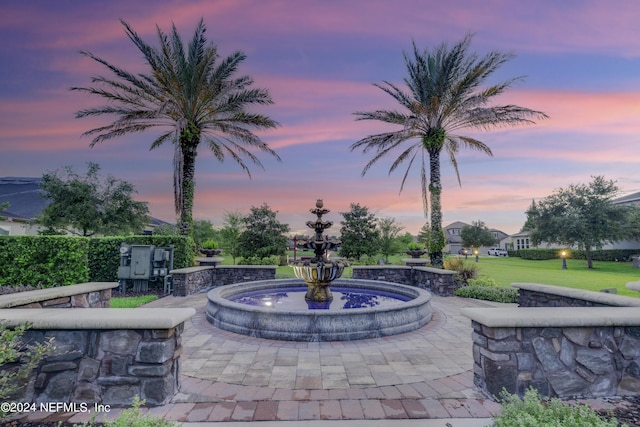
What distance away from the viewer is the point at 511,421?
2475 millimetres

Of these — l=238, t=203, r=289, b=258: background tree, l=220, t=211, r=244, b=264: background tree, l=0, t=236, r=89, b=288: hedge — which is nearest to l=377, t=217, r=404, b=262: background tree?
l=238, t=203, r=289, b=258: background tree

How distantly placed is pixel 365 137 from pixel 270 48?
6.66m

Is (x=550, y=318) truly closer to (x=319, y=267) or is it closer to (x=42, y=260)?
(x=319, y=267)

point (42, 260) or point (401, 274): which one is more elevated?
point (42, 260)

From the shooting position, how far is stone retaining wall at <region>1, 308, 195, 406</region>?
3.32 m

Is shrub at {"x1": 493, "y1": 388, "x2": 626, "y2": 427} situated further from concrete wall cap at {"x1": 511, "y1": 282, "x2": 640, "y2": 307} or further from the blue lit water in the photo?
the blue lit water

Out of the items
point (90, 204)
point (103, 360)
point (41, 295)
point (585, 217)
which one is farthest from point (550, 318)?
point (585, 217)

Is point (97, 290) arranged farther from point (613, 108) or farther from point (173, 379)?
point (613, 108)

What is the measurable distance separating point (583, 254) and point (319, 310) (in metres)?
41.8

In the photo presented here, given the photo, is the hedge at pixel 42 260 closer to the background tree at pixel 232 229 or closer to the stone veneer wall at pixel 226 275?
the stone veneer wall at pixel 226 275

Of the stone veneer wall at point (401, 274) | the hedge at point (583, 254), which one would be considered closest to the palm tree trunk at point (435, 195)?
the stone veneer wall at point (401, 274)

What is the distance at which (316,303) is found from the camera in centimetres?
821

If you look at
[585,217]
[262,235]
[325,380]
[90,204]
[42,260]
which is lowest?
[325,380]

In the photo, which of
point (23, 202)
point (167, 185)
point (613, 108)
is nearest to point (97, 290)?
point (167, 185)
